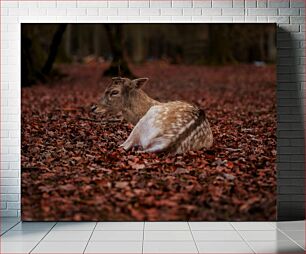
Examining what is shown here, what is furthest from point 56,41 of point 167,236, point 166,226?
point 167,236

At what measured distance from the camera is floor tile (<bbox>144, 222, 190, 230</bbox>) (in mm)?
5941

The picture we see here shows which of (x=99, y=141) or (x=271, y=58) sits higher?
(x=271, y=58)

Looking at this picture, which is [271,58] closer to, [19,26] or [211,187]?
[211,187]

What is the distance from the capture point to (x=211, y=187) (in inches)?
242

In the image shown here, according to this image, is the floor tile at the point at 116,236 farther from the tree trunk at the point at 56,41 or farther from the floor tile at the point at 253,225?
the tree trunk at the point at 56,41

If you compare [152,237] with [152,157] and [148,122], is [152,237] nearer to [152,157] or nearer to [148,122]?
[152,157]

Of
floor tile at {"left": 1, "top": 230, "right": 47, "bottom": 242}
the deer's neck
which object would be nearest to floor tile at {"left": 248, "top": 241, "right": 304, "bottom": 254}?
the deer's neck

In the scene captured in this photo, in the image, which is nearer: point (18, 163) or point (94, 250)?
point (94, 250)

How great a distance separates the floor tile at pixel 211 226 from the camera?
234 inches

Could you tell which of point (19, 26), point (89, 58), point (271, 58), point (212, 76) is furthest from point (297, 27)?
point (19, 26)

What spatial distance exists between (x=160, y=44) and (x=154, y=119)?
71cm

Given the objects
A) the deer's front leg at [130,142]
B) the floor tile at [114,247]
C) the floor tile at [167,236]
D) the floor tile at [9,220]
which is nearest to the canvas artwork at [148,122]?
the deer's front leg at [130,142]

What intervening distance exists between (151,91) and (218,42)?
0.78 meters

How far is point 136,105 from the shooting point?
6242 millimetres
